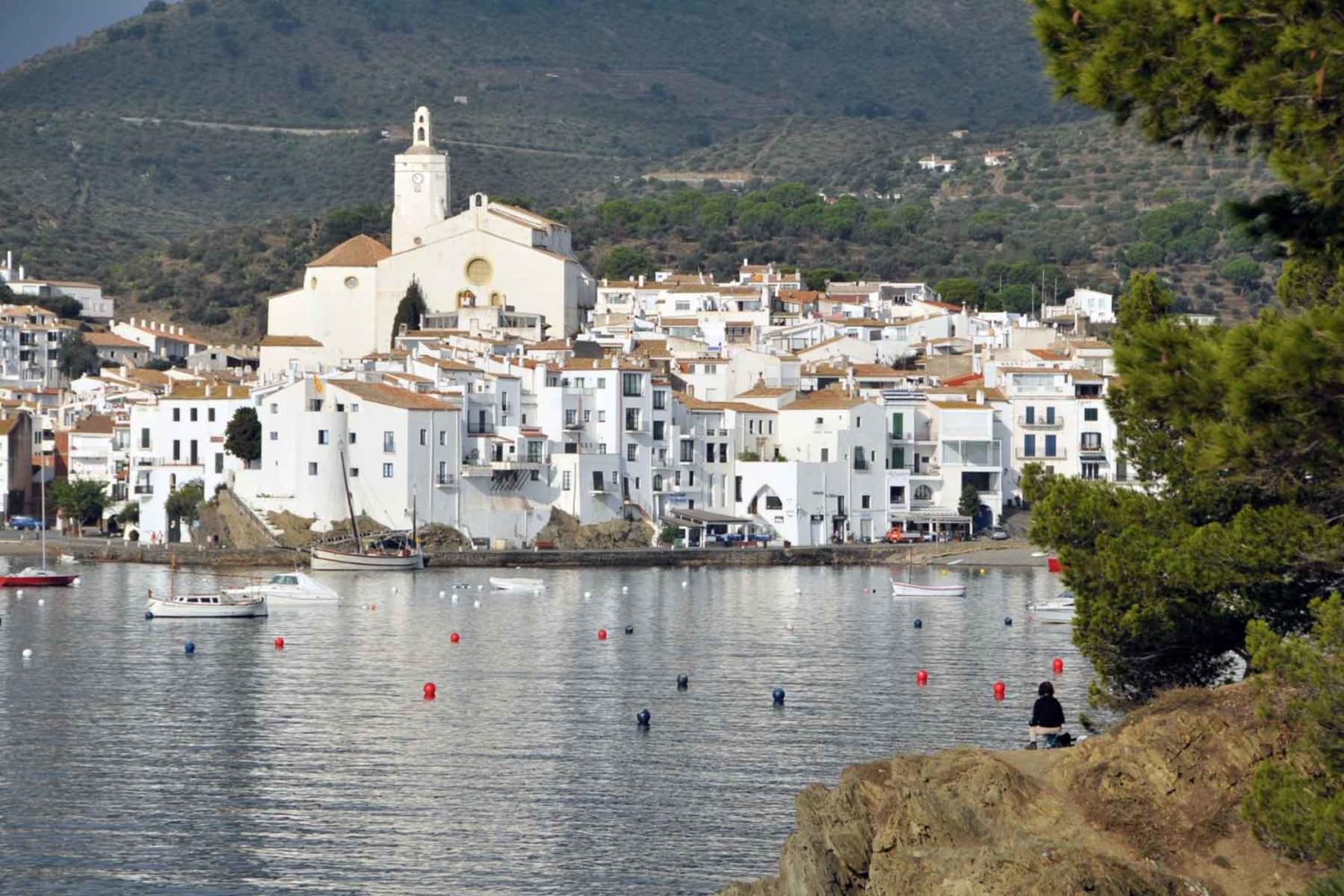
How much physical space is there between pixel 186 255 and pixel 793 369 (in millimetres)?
60696

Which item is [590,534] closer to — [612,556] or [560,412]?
[612,556]

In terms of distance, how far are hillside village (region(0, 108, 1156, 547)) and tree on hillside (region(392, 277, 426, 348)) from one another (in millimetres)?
227

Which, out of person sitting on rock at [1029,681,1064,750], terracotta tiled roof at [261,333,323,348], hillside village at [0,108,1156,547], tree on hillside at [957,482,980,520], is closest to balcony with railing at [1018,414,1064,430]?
hillside village at [0,108,1156,547]

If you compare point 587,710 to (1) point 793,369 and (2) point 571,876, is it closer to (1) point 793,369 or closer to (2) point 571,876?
(2) point 571,876

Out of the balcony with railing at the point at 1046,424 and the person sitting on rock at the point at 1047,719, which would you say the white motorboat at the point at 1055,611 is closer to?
the balcony with railing at the point at 1046,424

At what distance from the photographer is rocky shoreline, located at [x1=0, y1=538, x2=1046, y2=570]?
70.1m

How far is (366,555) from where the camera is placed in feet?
225

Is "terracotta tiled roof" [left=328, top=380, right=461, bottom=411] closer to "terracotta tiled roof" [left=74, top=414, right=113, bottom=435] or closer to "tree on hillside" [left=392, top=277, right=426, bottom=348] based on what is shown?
"terracotta tiled roof" [left=74, top=414, right=113, bottom=435]

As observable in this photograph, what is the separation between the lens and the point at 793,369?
8531 centimetres

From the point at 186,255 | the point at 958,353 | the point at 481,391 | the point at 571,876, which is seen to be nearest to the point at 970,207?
the point at 186,255

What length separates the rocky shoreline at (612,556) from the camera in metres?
70.1

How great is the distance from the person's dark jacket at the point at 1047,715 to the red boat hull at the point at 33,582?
4357 centimetres

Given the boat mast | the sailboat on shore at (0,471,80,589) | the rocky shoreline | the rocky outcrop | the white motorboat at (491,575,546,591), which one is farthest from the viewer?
the rocky outcrop

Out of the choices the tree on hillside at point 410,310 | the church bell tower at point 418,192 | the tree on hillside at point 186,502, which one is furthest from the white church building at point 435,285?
the tree on hillside at point 186,502
